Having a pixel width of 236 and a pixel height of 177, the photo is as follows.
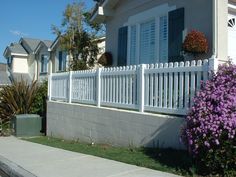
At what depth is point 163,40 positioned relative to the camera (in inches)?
508

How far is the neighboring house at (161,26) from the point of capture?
1060cm

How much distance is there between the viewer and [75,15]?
25.0 m

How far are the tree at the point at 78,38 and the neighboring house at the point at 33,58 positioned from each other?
785 centimetres

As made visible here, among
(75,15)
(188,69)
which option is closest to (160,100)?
(188,69)

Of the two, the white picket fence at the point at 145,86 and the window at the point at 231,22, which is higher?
the window at the point at 231,22

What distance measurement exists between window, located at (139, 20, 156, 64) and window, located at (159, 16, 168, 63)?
1.47ft

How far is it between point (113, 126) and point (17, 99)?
7.93 meters

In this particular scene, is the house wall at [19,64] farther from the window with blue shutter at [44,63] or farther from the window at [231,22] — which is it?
the window at [231,22]

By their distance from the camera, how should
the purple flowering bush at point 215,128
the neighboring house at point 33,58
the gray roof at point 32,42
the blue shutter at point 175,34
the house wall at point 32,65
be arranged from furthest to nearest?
the gray roof at point 32,42 → the house wall at point 32,65 → the neighboring house at point 33,58 → the blue shutter at point 175,34 → the purple flowering bush at point 215,128

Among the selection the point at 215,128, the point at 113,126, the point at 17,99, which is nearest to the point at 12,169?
the point at 113,126

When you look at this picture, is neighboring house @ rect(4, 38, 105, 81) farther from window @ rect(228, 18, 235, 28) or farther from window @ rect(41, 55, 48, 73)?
window @ rect(228, 18, 235, 28)

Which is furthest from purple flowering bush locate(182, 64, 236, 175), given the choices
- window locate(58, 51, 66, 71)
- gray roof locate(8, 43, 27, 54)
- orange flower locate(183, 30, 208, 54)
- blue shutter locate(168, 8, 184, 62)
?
gray roof locate(8, 43, 27, 54)

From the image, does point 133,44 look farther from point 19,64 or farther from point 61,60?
point 19,64

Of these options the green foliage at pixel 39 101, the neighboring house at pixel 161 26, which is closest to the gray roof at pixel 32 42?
the green foliage at pixel 39 101
